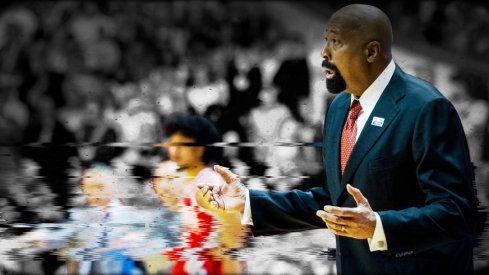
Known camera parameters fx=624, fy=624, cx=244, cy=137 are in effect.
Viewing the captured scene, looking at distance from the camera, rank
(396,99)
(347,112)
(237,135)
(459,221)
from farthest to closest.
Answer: (237,135) < (347,112) < (396,99) < (459,221)

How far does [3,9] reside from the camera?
2.38 meters

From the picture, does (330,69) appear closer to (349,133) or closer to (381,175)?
(349,133)

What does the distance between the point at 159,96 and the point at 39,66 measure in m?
0.47

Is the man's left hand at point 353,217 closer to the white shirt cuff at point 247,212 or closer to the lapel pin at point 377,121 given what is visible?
the lapel pin at point 377,121

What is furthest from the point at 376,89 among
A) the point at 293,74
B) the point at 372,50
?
the point at 293,74

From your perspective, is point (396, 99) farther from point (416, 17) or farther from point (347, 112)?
point (416, 17)

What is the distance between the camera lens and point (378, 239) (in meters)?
1.46

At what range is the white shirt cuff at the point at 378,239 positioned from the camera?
145 cm

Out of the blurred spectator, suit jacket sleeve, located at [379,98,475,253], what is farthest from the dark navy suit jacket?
the blurred spectator

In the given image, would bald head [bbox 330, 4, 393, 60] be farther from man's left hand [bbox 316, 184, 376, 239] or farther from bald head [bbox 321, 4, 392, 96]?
man's left hand [bbox 316, 184, 376, 239]

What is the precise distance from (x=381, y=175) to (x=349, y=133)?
0.52 feet

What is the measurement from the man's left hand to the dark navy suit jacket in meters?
0.05

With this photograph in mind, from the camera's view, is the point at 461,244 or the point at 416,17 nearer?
the point at 461,244

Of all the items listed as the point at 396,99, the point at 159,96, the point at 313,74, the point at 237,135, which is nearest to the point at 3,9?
the point at 159,96
